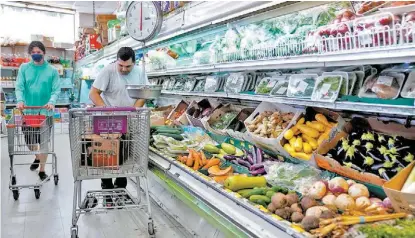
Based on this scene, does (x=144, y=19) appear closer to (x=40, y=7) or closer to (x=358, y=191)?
(x=358, y=191)

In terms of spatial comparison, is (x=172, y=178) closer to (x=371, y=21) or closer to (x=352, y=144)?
(x=352, y=144)

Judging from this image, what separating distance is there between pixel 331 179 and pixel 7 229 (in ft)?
8.93

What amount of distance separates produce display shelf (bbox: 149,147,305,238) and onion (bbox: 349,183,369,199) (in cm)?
45

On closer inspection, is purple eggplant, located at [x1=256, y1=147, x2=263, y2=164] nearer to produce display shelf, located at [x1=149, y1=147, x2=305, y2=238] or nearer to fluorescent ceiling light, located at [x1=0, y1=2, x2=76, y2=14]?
produce display shelf, located at [x1=149, y1=147, x2=305, y2=238]

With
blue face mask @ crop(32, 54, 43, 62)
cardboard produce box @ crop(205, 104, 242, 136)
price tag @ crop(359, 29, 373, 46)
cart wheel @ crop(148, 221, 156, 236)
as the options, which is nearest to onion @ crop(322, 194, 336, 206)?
price tag @ crop(359, 29, 373, 46)

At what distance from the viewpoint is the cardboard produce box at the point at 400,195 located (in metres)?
1.86

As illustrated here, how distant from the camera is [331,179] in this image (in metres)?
2.54

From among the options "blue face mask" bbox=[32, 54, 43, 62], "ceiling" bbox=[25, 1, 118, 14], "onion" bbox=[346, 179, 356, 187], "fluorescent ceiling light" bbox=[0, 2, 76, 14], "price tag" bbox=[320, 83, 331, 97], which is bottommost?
"onion" bbox=[346, 179, 356, 187]

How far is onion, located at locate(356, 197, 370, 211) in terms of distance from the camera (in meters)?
2.17

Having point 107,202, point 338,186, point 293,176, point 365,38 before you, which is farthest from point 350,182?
point 107,202

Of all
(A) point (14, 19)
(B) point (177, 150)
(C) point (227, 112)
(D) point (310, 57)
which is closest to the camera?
(D) point (310, 57)

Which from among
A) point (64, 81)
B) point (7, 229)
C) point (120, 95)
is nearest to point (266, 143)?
point (120, 95)

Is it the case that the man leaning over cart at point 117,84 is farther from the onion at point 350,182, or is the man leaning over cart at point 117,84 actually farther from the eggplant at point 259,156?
the onion at point 350,182

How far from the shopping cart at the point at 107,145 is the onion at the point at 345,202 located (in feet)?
5.17
